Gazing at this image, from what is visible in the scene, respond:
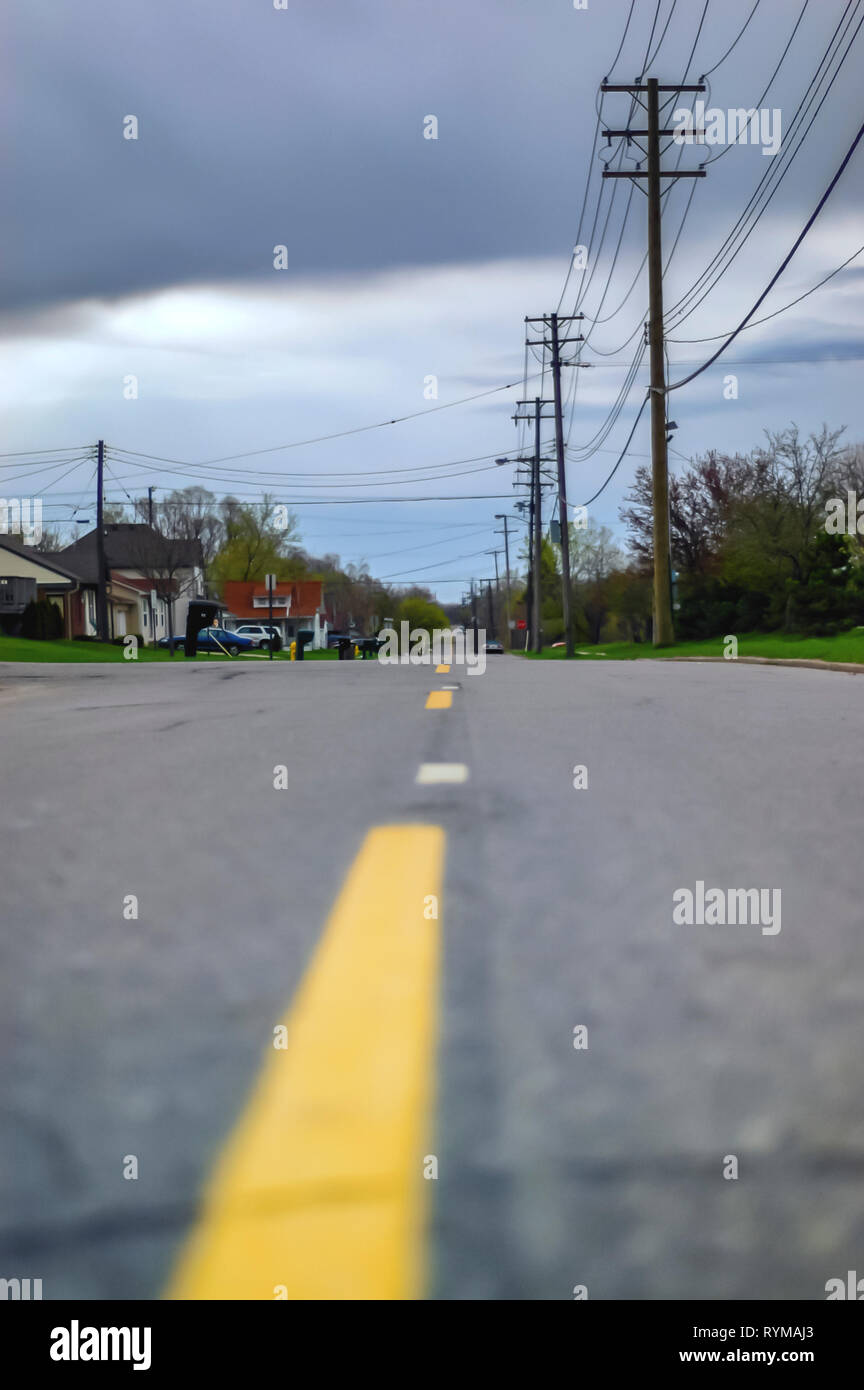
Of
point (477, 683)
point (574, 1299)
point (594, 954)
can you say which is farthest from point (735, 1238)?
point (477, 683)

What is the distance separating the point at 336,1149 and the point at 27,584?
7060 centimetres

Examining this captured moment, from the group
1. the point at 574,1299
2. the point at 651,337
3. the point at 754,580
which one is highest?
the point at 651,337

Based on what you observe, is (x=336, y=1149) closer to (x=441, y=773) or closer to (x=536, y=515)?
(x=441, y=773)

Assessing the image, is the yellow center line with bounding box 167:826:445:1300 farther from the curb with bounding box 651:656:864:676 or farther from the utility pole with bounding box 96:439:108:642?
the utility pole with bounding box 96:439:108:642

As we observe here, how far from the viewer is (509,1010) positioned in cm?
349

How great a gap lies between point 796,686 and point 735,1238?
48.2ft

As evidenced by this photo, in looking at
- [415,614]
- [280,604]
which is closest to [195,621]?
[280,604]

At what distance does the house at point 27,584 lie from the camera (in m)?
68.6

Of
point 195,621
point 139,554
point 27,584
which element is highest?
point 139,554

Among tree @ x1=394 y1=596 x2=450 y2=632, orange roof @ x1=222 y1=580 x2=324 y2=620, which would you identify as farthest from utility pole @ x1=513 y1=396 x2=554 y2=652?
tree @ x1=394 y1=596 x2=450 y2=632

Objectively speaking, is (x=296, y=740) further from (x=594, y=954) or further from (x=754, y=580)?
(x=754, y=580)

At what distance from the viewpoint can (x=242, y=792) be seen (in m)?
7.37

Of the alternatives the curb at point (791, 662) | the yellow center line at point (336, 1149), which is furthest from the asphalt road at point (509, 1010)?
the curb at point (791, 662)

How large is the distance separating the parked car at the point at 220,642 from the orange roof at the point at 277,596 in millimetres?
31889
